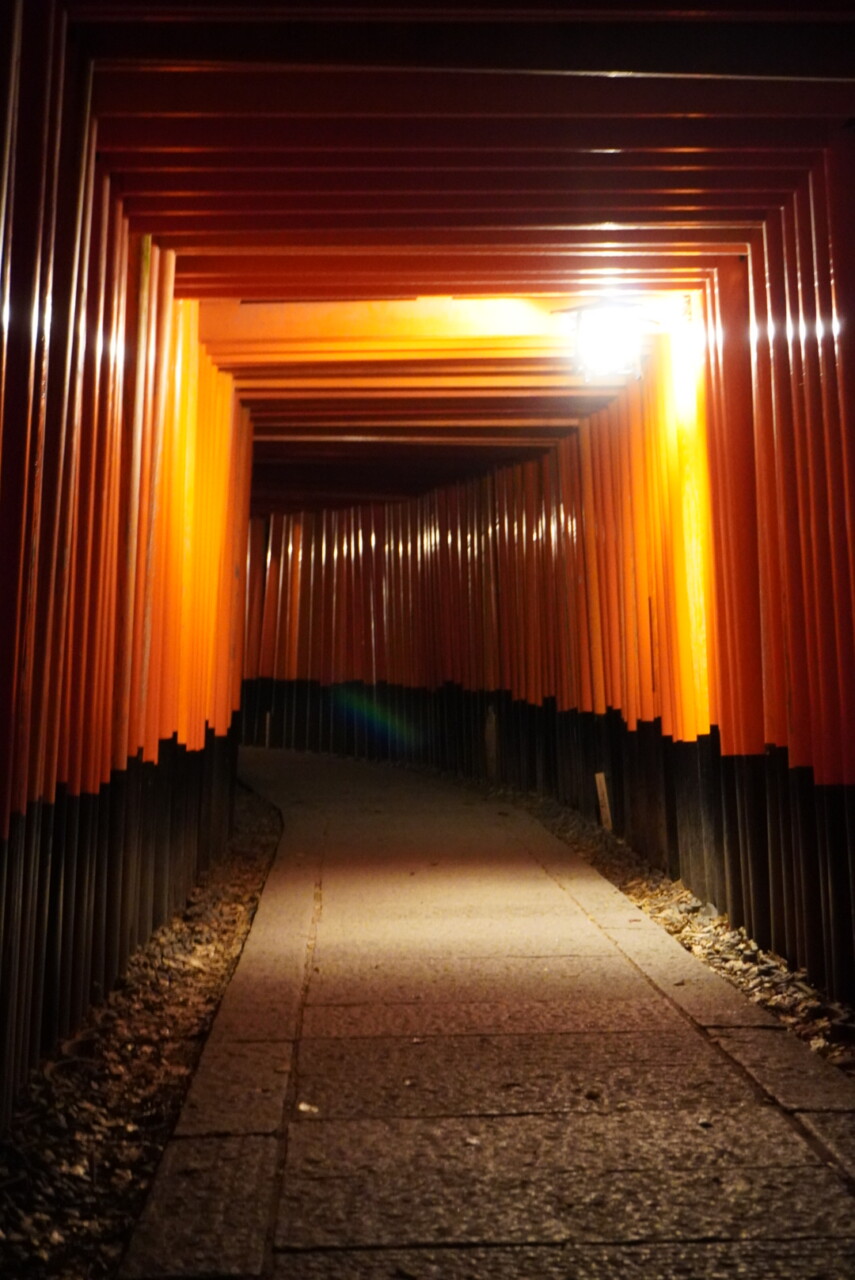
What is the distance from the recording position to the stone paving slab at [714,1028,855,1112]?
2986 mm

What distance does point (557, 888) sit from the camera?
6.32 metres

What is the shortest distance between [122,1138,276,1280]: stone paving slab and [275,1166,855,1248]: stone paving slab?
0.08 metres

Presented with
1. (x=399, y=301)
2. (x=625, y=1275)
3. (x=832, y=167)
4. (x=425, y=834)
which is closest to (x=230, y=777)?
(x=425, y=834)

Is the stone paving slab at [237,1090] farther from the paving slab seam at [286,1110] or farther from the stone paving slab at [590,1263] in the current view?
the stone paving slab at [590,1263]

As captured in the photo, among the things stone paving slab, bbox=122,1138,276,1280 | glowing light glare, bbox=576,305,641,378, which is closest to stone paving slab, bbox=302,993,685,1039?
stone paving slab, bbox=122,1138,276,1280

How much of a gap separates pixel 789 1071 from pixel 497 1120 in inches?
37.7

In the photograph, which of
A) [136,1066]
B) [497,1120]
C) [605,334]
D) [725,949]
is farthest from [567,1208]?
[605,334]

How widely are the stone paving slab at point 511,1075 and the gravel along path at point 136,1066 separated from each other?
489 mm

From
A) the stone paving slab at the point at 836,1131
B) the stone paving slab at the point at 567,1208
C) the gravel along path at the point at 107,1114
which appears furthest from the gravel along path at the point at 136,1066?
the stone paving slab at the point at 836,1131

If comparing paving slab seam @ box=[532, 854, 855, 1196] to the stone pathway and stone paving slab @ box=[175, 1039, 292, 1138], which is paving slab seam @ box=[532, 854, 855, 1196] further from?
stone paving slab @ box=[175, 1039, 292, 1138]

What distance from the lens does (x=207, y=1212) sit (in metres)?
2.38

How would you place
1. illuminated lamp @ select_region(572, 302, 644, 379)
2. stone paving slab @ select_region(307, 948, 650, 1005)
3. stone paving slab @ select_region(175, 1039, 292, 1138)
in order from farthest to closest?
illuminated lamp @ select_region(572, 302, 644, 379) → stone paving slab @ select_region(307, 948, 650, 1005) → stone paving slab @ select_region(175, 1039, 292, 1138)

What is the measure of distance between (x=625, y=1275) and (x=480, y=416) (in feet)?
23.4

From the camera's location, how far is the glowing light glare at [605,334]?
6.20 m
